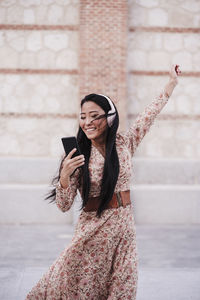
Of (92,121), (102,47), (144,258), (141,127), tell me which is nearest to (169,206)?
(144,258)

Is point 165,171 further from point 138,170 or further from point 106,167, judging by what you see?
point 106,167

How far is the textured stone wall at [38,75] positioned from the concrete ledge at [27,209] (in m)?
0.88

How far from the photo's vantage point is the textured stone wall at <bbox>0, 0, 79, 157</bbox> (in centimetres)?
882

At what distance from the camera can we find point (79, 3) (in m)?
8.66

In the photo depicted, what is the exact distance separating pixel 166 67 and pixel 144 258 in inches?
167

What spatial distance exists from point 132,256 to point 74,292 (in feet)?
1.47

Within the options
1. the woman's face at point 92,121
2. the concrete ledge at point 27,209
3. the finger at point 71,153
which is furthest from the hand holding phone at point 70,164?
the concrete ledge at point 27,209

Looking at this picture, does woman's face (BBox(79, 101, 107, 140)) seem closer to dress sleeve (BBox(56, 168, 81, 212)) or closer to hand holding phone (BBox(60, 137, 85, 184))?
hand holding phone (BBox(60, 137, 85, 184))

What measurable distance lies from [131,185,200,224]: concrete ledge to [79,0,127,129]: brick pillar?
1.40 m

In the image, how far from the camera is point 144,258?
6.16 m

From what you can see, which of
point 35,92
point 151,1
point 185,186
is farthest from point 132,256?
point 151,1

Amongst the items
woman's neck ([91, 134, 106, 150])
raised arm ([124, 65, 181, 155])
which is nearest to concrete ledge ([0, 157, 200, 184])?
raised arm ([124, 65, 181, 155])

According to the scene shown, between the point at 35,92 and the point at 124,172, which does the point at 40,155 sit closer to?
the point at 35,92

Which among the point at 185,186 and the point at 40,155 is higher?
the point at 40,155
